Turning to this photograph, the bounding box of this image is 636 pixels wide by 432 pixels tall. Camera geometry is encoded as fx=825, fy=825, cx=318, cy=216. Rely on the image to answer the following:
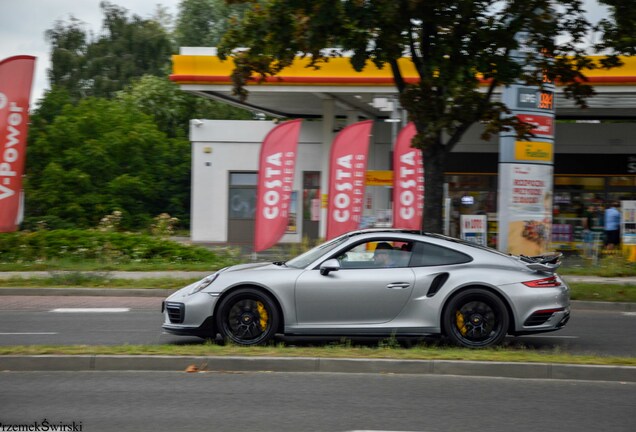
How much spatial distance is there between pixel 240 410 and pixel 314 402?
0.66 meters

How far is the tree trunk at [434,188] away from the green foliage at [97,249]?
7866 mm

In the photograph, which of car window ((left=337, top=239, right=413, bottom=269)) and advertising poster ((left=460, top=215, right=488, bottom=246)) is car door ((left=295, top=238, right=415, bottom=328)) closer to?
car window ((left=337, top=239, right=413, bottom=269))

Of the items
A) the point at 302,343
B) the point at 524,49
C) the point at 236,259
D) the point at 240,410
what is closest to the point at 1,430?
the point at 240,410

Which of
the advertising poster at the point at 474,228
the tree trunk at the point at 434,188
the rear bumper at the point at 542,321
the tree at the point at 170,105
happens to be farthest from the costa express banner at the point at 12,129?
the tree at the point at 170,105

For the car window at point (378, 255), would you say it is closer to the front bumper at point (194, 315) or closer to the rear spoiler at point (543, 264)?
the rear spoiler at point (543, 264)

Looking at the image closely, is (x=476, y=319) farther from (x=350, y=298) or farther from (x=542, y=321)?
(x=350, y=298)

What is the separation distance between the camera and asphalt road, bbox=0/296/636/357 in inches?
400

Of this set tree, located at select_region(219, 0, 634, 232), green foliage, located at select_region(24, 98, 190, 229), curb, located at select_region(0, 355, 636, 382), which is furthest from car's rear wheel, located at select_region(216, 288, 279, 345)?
green foliage, located at select_region(24, 98, 190, 229)

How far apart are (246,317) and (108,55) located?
2216 inches

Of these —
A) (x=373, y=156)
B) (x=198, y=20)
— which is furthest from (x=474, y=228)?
(x=198, y=20)

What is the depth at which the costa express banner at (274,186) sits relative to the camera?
2041 cm

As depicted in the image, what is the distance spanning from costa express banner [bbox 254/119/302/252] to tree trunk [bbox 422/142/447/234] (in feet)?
23.7

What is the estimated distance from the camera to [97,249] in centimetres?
2059

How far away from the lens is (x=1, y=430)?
5.84m
